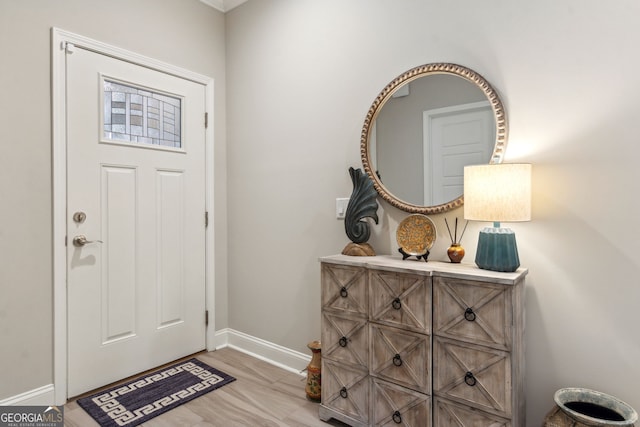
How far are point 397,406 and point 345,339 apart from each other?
0.38 metres

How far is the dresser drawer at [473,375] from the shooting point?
4.58ft

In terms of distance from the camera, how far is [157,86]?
8.33 ft

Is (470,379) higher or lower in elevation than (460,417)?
higher

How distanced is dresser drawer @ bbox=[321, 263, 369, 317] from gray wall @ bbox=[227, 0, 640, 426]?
1.20 feet

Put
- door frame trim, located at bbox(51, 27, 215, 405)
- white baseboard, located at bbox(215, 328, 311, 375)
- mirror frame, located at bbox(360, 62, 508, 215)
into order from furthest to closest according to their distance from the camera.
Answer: white baseboard, located at bbox(215, 328, 311, 375) → door frame trim, located at bbox(51, 27, 215, 405) → mirror frame, located at bbox(360, 62, 508, 215)

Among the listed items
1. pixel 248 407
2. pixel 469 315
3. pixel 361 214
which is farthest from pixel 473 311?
pixel 248 407

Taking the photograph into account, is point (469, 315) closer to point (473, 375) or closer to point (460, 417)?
point (473, 375)

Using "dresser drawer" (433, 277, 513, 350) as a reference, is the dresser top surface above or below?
above

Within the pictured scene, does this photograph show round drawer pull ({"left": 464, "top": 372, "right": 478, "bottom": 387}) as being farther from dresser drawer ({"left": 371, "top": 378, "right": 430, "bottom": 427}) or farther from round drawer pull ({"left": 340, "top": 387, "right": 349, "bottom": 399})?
round drawer pull ({"left": 340, "top": 387, "right": 349, "bottom": 399})

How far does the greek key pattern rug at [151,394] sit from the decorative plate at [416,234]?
4.88ft

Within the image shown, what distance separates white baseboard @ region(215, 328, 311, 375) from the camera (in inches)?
99.0

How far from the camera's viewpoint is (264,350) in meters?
2.72

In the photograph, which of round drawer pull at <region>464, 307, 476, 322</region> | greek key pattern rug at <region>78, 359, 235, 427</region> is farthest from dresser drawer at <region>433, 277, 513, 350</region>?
greek key pattern rug at <region>78, 359, 235, 427</region>

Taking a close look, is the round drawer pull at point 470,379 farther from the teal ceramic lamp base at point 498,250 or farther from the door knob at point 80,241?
the door knob at point 80,241
